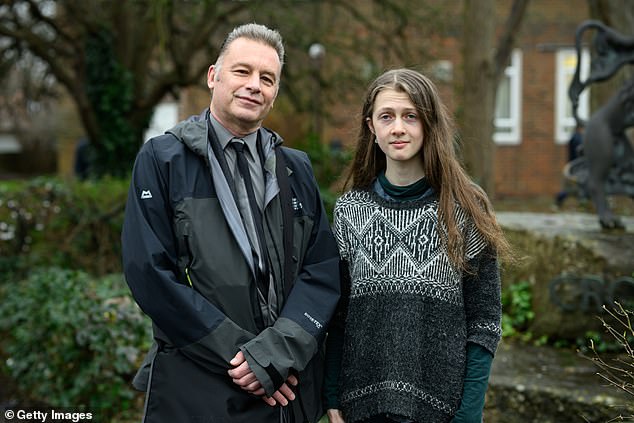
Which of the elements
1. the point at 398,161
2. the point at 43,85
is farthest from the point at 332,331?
the point at 43,85

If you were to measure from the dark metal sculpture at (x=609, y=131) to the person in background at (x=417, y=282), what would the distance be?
3.85 metres

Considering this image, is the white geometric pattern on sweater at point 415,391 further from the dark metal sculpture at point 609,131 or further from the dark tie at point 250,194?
the dark metal sculpture at point 609,131

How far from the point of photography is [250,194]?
9.70 ft

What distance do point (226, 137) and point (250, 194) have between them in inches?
8.5

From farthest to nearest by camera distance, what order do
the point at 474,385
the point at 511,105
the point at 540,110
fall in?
the point at 511,105
the point at 540,110
the point at 474,385

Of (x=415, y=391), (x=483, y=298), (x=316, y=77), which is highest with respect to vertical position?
(x=316, y=77)

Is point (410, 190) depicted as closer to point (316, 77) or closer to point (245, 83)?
point (245, 83)


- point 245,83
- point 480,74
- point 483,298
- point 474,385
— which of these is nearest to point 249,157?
point 245,83

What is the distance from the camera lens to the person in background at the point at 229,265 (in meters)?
2.76

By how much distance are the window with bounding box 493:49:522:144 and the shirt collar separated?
19.1 metres

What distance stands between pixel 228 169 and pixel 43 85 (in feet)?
39.3

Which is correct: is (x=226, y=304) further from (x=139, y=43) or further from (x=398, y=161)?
(x=139, y=43)

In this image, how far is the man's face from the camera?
2939 mm

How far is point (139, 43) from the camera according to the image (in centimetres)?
1320
